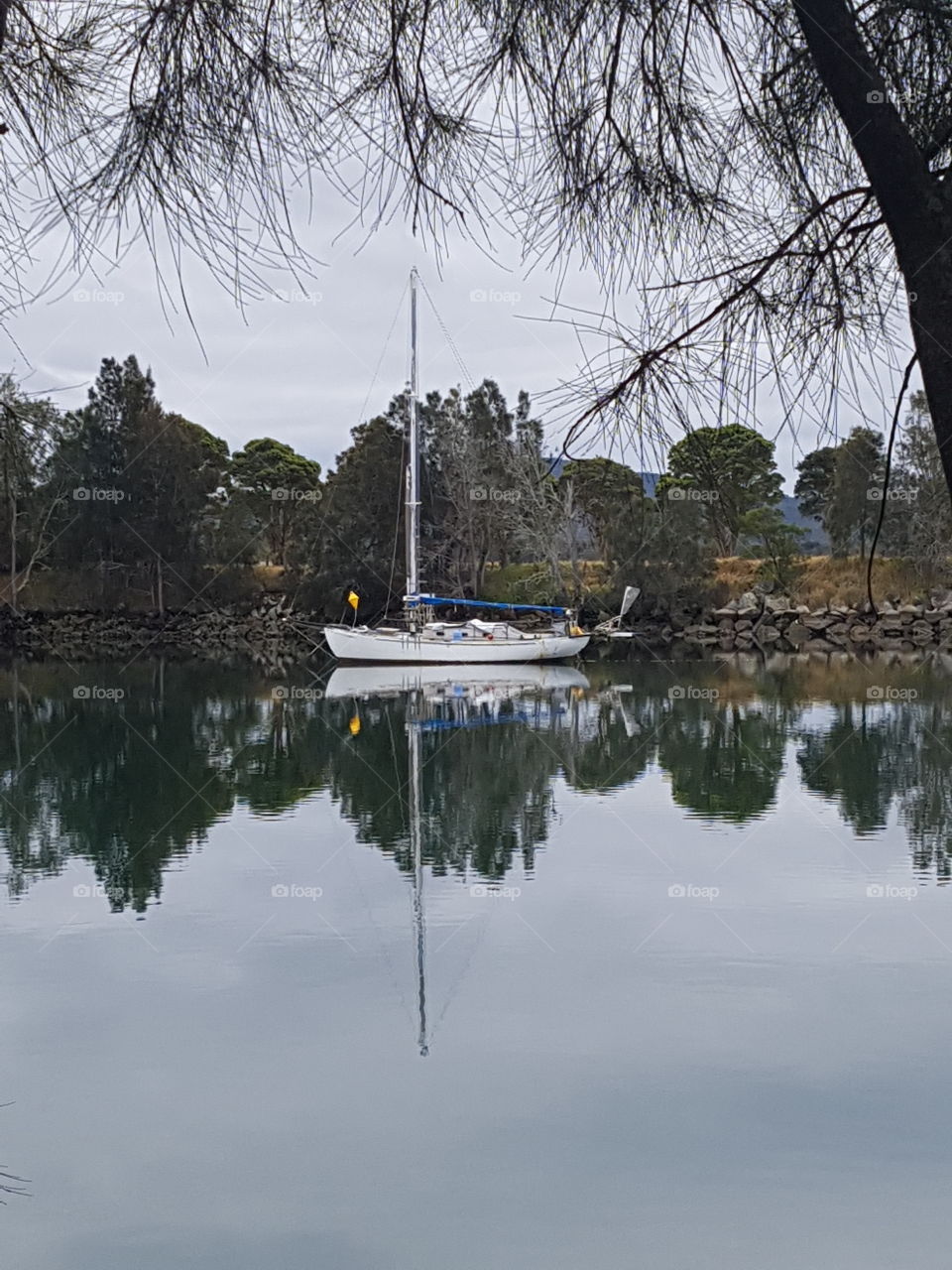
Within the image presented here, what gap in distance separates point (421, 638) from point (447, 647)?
65 centimetres

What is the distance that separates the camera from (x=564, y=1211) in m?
4.29

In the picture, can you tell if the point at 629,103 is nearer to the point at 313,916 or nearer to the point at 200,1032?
the point at 200,1032

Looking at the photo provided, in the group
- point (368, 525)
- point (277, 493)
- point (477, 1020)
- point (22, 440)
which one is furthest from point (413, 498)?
point (22, 440)

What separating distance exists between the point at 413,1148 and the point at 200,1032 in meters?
1.50

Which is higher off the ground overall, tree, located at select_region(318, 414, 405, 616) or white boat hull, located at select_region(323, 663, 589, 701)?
tree, located at select_region(318, 414, 405, 616)

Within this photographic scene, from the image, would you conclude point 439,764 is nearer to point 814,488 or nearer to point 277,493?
point 277,493

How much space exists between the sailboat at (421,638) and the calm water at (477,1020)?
1725cm

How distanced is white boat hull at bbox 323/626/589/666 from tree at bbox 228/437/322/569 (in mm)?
10311

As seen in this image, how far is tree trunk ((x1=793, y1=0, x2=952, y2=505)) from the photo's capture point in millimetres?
1776

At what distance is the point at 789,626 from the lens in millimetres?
39250

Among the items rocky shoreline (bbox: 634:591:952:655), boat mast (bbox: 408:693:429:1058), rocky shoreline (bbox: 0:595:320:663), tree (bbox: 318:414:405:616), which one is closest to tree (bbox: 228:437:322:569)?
tree (bbox: 318:414:405:616)

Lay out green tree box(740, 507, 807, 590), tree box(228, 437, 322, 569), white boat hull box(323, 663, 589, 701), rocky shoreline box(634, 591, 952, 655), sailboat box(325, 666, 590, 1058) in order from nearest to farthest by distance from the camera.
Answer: sailboat box(325, 666, 590, 1058), white boat hull box(323, 663, 589, 701), rocky shoreline box(634, 591, 952, 655), green tree box(740, 507, 807, 590), tree box(228, 437, 322, 569)

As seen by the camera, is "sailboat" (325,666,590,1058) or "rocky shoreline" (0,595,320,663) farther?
"rocky shoreline" (0,595,320,663)

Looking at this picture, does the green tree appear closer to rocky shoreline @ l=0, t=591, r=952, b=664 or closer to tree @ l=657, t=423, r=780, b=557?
rocky shoreline @ l=0, t=591, r=952, b=664
